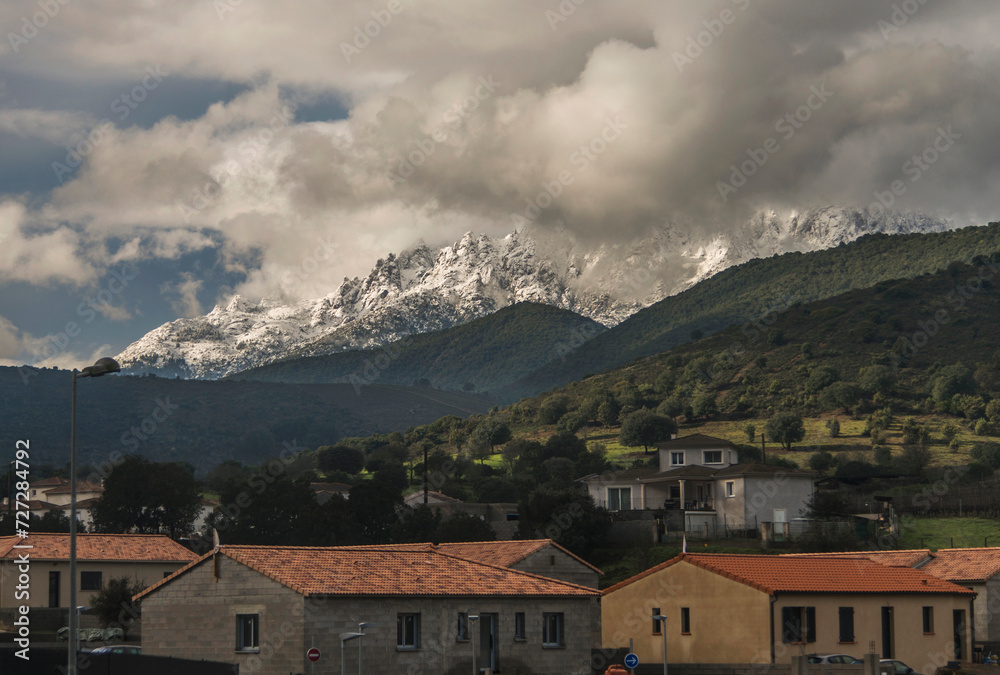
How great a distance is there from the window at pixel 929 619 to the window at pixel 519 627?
1664 cm

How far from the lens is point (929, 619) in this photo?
4950cm

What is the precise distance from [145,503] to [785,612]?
239ft

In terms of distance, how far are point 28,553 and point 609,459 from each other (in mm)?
91657

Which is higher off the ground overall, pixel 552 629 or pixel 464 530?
pixel 464 530

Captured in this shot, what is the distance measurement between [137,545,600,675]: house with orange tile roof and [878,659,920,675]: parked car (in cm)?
1099

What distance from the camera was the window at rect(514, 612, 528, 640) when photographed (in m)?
46.2

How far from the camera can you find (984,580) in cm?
5759

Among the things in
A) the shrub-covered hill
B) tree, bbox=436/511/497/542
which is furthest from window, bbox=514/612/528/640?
the shrub-covered hill

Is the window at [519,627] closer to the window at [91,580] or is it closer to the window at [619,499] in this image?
the window at [91,580]

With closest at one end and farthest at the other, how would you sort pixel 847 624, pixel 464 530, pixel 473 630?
pixel 473 630 → pixel 847 624 → pixel 464 530

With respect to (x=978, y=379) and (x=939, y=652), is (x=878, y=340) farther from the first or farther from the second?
(x=939, y=652)

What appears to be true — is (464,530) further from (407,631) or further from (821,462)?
(821,462)

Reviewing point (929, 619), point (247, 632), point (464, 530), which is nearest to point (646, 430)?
point (464, 530)

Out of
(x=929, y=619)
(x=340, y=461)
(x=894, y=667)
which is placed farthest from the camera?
(x=340, y=461)
